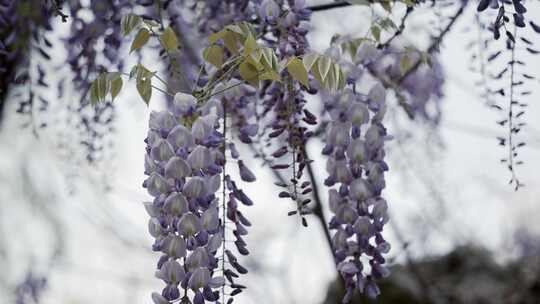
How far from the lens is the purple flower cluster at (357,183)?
1113 millimetres

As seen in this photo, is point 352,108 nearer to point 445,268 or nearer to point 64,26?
point 64,26

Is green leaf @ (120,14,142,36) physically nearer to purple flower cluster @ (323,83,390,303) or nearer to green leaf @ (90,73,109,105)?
green leaf @ (90,73,109,105)

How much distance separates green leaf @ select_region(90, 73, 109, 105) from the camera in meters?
1.08

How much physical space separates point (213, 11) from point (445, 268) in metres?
2.32

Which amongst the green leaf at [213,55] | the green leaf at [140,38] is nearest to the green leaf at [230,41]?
the green leaf at [213,55]

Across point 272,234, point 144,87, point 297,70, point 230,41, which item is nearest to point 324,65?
point 297,70

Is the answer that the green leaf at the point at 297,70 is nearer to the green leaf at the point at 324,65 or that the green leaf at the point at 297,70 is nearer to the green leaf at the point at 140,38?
the green leaf at the point at 324,65

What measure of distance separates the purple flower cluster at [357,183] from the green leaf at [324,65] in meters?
0.09

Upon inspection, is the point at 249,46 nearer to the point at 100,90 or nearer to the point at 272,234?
the point at 100,90

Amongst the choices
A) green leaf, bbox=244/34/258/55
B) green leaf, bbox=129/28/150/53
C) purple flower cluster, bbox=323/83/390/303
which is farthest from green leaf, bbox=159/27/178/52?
purple flower cluster, bbox=323/83/390/303

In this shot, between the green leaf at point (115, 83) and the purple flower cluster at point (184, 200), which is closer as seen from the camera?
the purple flower cluster at point (184, 200)

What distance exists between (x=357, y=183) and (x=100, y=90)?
0.43 m

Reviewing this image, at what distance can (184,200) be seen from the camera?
3.16 ft

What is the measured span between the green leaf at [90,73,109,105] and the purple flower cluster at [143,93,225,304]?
0.12 m
